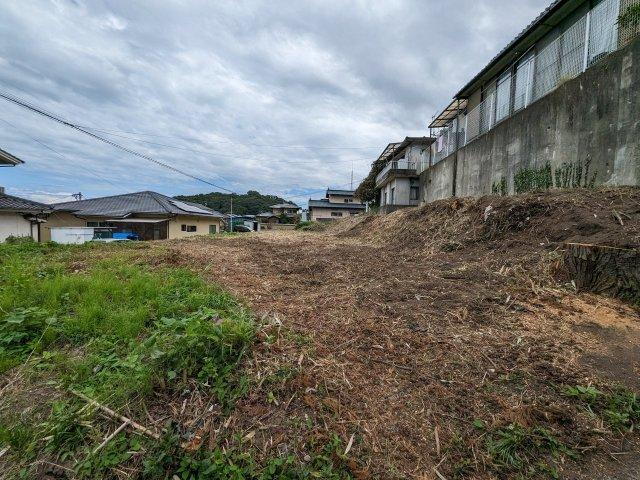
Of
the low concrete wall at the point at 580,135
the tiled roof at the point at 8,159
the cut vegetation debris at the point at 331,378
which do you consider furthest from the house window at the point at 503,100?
the tiled roof at the point at 8,159

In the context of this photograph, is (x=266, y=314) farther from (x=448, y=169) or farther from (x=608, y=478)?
(x=448, y=169)

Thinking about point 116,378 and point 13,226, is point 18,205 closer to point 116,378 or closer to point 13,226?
point 13,226

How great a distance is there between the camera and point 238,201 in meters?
64.8

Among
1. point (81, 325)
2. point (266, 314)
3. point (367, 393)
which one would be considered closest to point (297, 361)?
point (367, 393)

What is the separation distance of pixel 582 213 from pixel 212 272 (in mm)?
5579

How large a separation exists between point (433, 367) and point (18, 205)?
59.2 ft

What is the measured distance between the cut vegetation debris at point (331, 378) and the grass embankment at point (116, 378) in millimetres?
11

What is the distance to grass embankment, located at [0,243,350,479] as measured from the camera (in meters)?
1.45

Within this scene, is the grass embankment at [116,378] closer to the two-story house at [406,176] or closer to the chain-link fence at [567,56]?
the chain-link fence at [567,56]

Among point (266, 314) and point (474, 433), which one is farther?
point (266, 314)

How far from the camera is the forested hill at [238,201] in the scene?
5444 cm

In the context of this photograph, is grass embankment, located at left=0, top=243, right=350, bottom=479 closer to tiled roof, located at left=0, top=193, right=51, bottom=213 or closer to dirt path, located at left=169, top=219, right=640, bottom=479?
dirt path, located at left=169, top=219, right=640, bottom=479

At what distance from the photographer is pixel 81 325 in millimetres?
2688

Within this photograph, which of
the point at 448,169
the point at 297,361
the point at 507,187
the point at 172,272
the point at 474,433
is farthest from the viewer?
the point at 448,169
